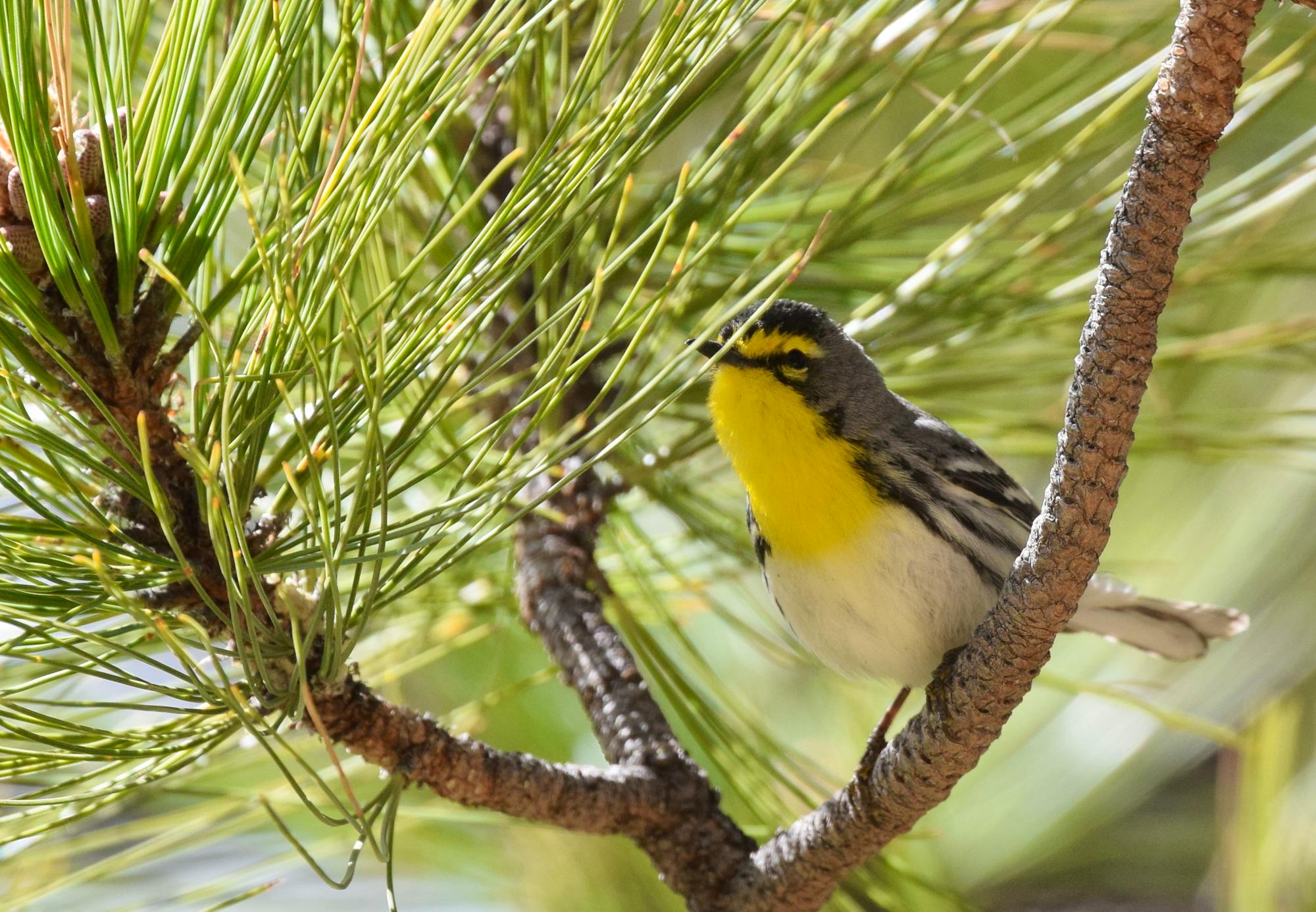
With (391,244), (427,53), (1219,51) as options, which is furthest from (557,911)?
(1219,51)

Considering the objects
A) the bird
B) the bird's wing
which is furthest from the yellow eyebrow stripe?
the bird's wing

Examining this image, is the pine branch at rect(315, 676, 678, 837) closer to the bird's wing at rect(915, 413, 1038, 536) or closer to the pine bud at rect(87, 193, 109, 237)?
the pine bud at rect(87, 193, 109, 237)

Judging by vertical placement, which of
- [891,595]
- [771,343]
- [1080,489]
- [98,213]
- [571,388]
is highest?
[571,388]

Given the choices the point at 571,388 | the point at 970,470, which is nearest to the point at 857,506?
the point at 970,470

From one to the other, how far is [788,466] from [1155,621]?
62 centimetres

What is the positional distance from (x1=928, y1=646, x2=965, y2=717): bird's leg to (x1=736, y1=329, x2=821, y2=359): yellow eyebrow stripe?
43cm

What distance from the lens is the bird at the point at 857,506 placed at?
156 centimetres

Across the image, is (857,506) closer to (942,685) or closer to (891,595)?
(891,595)

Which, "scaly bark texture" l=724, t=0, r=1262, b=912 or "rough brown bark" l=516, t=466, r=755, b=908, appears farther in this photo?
"rough brown bark" l=516, t=466, r=755, b=908

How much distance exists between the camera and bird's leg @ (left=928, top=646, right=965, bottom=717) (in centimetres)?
117

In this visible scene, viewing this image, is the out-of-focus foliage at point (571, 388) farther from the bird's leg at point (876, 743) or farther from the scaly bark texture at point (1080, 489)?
the scaly bark texture at point (1080, 489)

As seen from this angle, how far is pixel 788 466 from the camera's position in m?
1.59

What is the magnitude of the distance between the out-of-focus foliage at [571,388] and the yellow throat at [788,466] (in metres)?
0.10

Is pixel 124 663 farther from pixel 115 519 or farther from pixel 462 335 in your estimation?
pixel 462 335
